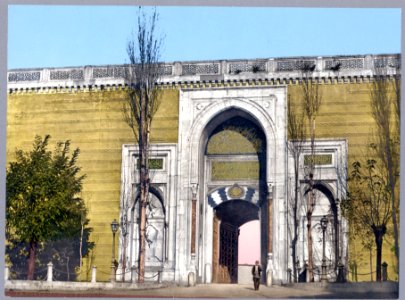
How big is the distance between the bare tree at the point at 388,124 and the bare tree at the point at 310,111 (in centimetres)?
160

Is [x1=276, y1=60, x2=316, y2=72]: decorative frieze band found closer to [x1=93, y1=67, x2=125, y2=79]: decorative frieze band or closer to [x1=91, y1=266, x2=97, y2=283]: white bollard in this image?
[x1=93, y1=67, x2=125, y2=79]: decorative frieze band

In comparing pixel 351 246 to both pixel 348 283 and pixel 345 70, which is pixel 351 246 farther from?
pixel 345 70

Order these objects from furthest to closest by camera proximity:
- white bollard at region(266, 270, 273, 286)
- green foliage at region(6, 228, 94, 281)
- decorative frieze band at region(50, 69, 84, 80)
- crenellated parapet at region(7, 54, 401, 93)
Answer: decorative frieze band at region(50, 69, 84, 80) → green foliage at region(6, 228, 94, 281) → crenellated parapet at region(7, 54, 401, 93) → white bollard at region(266, 270, 273, 286)

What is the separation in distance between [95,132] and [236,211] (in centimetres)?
490

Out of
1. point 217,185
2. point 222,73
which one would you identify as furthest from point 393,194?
point 222,73

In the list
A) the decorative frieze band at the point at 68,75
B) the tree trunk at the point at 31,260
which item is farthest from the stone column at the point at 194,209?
the decorative frieze band at the point at 68,75

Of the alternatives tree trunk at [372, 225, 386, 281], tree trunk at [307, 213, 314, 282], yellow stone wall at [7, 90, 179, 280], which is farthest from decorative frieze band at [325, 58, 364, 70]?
tree trunk at [372, 225, 386, 281]

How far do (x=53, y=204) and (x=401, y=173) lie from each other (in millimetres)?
9615

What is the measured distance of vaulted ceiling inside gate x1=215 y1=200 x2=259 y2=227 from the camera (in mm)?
30766

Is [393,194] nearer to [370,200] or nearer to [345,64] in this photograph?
[370,200]

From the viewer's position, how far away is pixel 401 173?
28.1 metres

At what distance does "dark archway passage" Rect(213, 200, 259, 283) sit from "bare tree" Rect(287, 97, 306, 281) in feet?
4.66

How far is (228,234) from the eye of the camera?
1261 inches

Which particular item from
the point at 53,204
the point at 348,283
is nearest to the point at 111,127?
the point at 53,204
